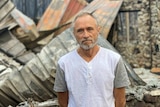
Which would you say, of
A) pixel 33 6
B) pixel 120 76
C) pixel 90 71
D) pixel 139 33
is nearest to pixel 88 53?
pixel 90 71

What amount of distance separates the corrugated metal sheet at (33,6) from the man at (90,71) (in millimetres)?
5901

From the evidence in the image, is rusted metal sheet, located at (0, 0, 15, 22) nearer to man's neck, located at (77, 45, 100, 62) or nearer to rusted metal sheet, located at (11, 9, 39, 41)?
rusted metal sheet, located at (11, 9, 39, 41)

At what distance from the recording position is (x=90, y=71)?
1812 millimetres

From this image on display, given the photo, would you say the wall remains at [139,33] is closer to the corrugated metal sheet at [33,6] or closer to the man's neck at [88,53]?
the corrugated metal sheet at [33,6]

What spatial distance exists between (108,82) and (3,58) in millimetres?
3822

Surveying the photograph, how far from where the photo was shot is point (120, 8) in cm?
663

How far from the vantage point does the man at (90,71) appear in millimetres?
1814

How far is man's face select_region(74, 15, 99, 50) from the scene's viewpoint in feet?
5.97

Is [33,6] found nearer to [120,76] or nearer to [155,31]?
[155,31]

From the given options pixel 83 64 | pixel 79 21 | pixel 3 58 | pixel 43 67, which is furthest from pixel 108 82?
pixel 3 58

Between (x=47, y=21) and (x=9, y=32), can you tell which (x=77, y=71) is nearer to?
(x=9, y=32)

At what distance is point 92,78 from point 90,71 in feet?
0.12

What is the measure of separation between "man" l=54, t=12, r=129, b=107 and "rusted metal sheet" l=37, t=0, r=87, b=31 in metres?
4.55

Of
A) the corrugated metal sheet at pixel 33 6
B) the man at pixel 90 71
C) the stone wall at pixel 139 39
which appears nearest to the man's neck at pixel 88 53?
the man at pixel 90 71
